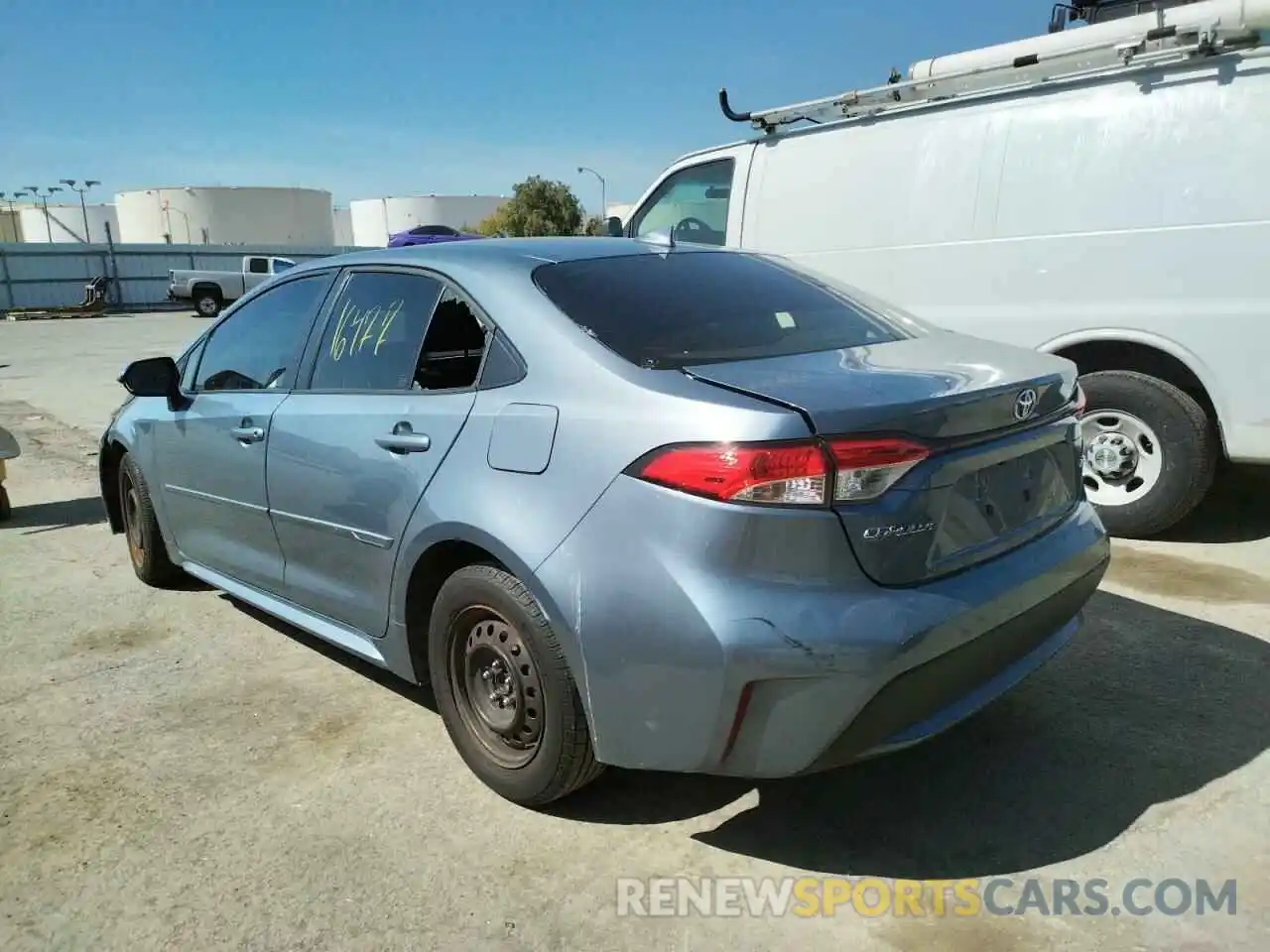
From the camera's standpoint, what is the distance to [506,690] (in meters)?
2.66

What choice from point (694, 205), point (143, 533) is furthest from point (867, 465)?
point (694, 205)

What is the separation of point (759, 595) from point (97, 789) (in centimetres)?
216

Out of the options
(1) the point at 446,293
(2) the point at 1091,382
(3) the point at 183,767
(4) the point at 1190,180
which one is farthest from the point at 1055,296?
(3) the point at 183,767

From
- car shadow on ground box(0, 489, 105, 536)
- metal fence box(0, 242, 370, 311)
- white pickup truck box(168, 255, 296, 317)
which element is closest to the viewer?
car shadow on ground box(0, 489, 105, 536)

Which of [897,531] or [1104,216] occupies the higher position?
[1104,216]

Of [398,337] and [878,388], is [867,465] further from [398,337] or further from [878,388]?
[398,337]

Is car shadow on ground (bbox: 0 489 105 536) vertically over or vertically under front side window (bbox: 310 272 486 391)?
under

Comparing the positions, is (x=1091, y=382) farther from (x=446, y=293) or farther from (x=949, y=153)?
(x=446, y=293)

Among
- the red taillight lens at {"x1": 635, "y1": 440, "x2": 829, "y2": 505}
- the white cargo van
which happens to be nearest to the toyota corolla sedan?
the red taillight lens at {"x1": 635, "y1": 440, "x2": 829, "y2": 505}

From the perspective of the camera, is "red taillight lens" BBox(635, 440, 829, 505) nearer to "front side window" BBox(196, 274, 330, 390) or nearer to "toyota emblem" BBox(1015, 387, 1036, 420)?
"toyota emblem" BBox(1015, 387, 1036, 420)

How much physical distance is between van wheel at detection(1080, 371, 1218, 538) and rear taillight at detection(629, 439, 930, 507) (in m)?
3.27

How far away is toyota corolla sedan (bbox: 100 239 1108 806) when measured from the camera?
211 cm

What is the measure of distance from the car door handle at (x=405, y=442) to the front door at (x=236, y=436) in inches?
30.7

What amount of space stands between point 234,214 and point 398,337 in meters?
78.8
